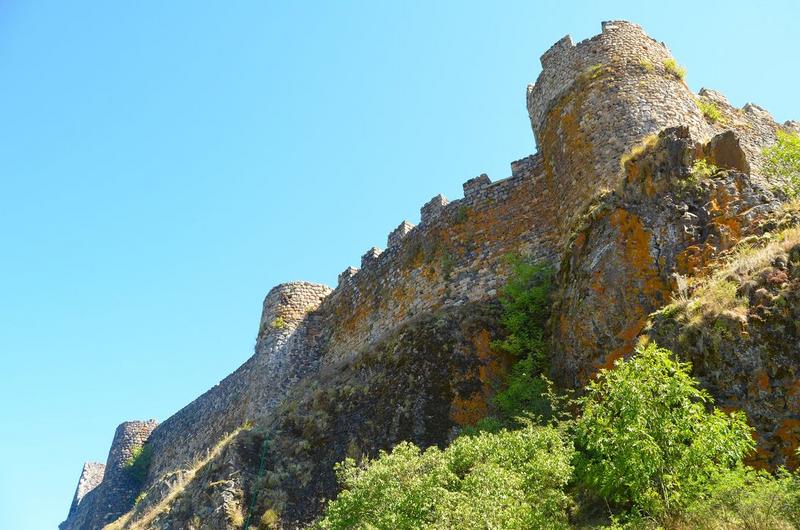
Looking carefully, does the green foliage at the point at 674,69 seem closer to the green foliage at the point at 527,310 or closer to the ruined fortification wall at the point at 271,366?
the green foliage at the point at 527,310

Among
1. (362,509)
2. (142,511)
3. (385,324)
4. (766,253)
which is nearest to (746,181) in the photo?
(766,253)

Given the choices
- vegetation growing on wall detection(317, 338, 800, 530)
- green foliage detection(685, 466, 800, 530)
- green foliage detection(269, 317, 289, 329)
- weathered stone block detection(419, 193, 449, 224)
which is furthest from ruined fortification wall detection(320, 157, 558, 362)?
green foliage detection(685, 466, 800, 530)

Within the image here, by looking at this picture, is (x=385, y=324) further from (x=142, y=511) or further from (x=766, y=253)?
(x=766, y=253)

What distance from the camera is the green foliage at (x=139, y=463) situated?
34125 millimetres

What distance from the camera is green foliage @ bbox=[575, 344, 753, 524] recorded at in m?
7.57

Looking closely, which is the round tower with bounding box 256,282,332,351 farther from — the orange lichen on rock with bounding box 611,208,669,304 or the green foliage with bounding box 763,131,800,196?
the green foliage with bounding box 763,131,800,196

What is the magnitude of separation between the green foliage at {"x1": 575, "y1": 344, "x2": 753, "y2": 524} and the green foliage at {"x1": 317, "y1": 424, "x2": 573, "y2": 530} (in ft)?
2.25

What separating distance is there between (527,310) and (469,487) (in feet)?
21.6

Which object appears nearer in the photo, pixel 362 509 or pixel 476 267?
pixel 362 509

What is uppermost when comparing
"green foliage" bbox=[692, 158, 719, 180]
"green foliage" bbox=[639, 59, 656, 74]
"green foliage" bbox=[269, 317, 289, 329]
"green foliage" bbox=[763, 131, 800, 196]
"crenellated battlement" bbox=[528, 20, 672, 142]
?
"crenellated battlement" bbox=[528, 20, 672, 142]

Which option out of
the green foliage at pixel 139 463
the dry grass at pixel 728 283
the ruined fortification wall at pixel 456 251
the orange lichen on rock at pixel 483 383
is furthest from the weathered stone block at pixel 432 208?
the green foliage at pixel 139 463

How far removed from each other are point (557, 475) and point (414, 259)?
36.4 feet

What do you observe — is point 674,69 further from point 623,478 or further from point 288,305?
point 288,305

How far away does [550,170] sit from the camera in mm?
16906
